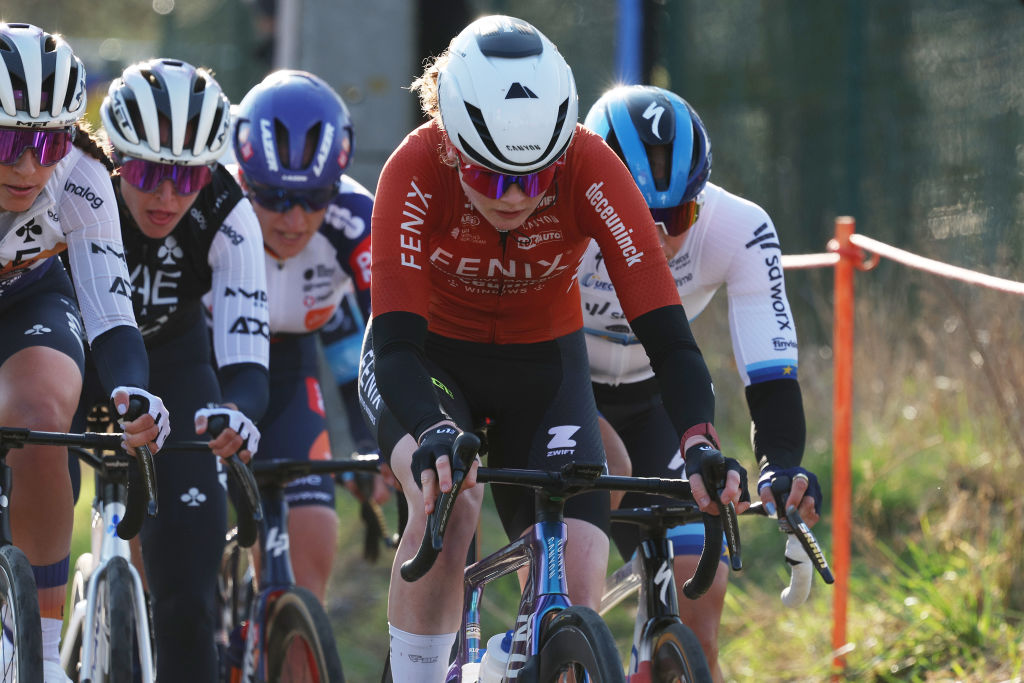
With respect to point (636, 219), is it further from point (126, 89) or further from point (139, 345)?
point (126, 89)

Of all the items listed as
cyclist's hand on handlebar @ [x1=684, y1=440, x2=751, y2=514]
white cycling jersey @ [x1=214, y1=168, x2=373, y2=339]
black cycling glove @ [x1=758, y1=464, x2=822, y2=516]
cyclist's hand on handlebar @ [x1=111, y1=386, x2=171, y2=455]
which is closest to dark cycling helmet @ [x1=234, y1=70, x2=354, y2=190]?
white cycling jersey @ [x1=214, y1=168, x2=373, y2=339]

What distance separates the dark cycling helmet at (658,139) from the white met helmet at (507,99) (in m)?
0.63

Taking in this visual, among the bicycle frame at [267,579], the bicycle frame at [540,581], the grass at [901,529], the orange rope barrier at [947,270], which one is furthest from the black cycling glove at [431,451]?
the grass at [901,529]

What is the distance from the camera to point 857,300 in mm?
8602

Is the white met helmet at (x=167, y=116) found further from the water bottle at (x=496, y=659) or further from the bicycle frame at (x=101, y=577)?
the water bottle at (x=496, y=659)

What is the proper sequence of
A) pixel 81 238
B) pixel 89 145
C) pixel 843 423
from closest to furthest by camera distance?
pixel 81 238
pixel 89 145
pixel 843 423

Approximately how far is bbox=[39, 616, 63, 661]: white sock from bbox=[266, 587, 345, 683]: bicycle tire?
0.75 meters

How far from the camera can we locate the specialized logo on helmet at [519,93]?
349 centimetres

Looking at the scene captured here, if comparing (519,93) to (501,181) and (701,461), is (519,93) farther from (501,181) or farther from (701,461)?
(701,461)

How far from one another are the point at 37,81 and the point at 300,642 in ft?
6.29

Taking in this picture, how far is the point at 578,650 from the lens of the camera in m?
3.22

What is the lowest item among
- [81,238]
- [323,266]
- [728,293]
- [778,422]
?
[778,422]

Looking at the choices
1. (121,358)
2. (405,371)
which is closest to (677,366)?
(405,371)

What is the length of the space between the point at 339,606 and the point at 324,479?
2944 millimetres
